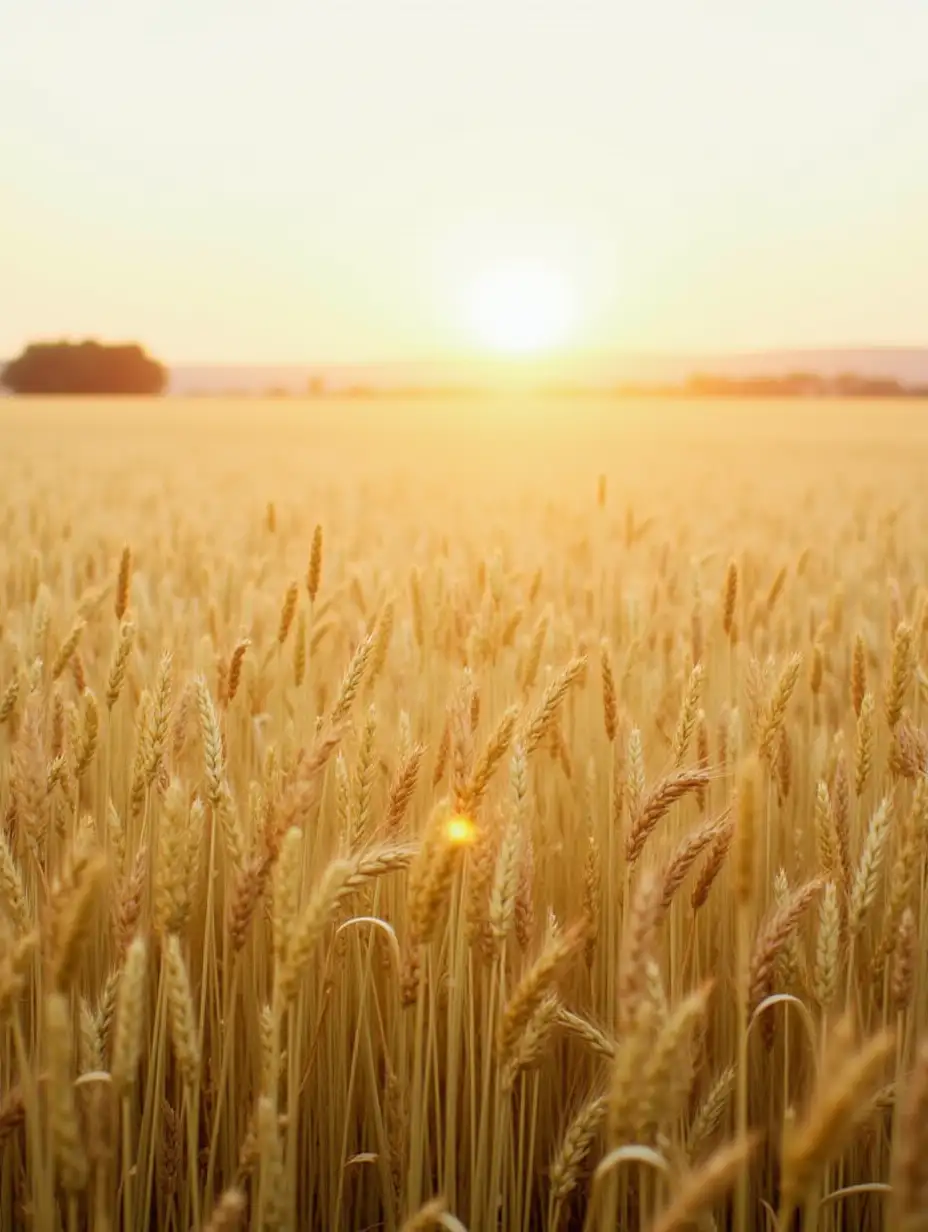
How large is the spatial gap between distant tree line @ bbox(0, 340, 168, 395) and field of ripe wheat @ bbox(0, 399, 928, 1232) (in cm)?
4510

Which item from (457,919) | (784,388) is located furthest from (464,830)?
(784,388)

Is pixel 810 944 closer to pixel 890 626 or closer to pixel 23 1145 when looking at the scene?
pixel 23 1145

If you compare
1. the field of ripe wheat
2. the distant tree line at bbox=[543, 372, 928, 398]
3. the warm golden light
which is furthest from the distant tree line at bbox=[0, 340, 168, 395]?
the warm golden light

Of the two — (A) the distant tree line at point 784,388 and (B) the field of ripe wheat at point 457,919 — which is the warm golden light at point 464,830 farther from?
(A) the distant tree line at point 784,388

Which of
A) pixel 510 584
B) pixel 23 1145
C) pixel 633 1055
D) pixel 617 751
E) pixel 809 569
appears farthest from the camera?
pixel 809 569

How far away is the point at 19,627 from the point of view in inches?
107

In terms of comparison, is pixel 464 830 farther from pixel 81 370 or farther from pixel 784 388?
pixel 81 370

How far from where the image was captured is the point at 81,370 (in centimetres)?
4619

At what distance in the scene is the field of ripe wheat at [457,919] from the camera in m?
1.01

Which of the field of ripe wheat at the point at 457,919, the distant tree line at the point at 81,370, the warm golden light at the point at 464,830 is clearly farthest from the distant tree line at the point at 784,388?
the warm golden light at the point at 464,830

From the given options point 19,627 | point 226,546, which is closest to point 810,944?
point 19,627

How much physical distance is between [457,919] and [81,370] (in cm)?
4773

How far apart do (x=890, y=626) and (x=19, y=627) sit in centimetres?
210

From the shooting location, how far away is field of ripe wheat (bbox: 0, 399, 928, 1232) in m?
1.01
